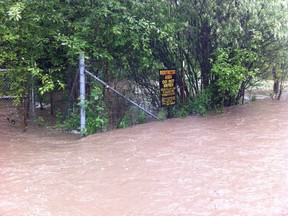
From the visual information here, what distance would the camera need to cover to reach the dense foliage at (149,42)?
7160 millimetres

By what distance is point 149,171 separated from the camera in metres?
5.14

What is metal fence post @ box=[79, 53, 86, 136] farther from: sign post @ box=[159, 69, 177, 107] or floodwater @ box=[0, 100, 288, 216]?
sign post @ box=[159, 69, 177, 107]

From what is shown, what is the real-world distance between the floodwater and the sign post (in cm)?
64

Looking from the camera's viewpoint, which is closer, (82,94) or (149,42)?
(82,94)

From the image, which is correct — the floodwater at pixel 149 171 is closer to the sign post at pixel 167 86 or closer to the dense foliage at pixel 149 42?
the sign post at pixel 167 86

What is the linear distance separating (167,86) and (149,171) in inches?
141

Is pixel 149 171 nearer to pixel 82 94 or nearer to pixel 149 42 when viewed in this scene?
pixel 82 94

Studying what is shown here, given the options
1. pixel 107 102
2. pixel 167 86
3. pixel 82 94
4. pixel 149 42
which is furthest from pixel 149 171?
pixel 149 42

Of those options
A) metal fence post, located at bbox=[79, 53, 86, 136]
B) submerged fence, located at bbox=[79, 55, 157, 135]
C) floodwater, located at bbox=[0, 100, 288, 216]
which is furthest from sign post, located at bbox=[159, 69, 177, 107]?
metal fence post, located at bbox=[79, 53, 86, 136]

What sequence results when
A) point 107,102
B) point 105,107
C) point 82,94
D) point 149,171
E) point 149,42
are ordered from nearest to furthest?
point 149,171, point 82,94, point 105,107, point 107,102, point 149,42

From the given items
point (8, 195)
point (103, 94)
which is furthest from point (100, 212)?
point (103, 94)

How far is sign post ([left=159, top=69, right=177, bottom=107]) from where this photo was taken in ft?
27.0

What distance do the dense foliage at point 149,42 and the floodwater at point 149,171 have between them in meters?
1.35

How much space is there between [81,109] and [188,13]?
156 inches
